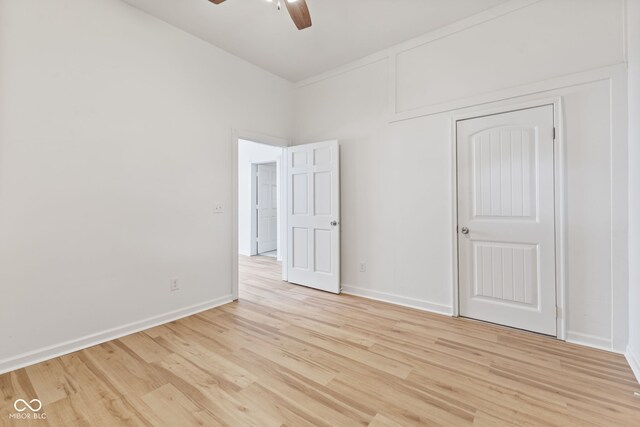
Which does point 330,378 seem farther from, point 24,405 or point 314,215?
point 314,215

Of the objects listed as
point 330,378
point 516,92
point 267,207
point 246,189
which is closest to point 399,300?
point 330,378

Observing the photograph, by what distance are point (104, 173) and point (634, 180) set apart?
4.11m

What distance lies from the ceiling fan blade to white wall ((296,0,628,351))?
4.78 ft

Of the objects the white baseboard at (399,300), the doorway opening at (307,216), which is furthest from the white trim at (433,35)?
the white baseboard at (399,300)

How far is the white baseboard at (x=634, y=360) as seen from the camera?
6.14 feet

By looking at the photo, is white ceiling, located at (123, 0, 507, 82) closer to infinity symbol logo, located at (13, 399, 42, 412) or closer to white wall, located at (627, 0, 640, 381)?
white wall, located at (627, 0, 640, 381)

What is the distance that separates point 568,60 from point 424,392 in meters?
2.83

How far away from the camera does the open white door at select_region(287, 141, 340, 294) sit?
3672mm

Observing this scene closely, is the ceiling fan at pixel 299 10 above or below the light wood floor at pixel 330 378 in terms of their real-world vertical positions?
above

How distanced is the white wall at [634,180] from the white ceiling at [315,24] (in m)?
1.06

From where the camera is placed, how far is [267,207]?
6590 mm

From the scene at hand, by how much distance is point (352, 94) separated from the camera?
144 inches

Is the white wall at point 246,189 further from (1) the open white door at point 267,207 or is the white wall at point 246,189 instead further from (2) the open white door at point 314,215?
(2) the open white door at point 314,215

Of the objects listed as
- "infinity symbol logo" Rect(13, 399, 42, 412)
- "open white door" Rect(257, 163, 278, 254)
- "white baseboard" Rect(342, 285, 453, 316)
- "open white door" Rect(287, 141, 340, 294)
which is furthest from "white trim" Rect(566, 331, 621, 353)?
"open white door" Rect(257, 163, 278, 254)
